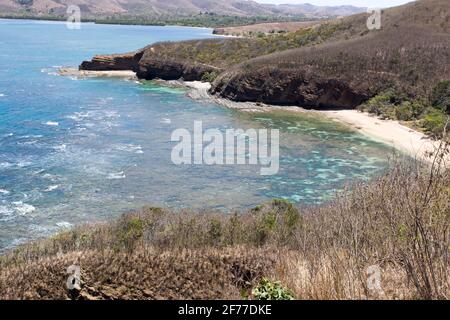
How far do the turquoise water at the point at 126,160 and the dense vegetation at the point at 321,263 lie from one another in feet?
39.5

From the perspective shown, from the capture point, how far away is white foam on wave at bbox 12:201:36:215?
2787 cm

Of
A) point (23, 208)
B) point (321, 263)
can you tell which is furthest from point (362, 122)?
point (321, 263)

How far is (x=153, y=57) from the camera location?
8475cm

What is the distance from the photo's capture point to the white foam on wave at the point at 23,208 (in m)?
27.9

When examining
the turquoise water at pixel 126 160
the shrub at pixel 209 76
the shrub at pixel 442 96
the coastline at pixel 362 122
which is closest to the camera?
the turquoise water at pixel 126 160

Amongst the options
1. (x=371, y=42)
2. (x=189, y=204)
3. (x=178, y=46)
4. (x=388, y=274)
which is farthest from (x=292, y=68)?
(x=388, y=274)

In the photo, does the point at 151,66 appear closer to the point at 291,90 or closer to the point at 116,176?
the point at 291,90

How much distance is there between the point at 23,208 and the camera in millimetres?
28344

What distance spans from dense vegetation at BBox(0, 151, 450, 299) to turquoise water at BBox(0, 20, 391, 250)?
12.1 m

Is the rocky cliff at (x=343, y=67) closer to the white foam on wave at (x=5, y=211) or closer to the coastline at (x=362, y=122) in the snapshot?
the coastline at (x=362, y=122)

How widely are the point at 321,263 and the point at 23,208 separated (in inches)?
931

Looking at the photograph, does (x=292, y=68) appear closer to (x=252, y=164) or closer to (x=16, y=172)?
(x=252, y=164)

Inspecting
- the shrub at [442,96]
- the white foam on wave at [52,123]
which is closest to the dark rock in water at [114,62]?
the white foam on wave at [52,123]

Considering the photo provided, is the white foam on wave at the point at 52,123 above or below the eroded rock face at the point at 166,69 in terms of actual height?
below
